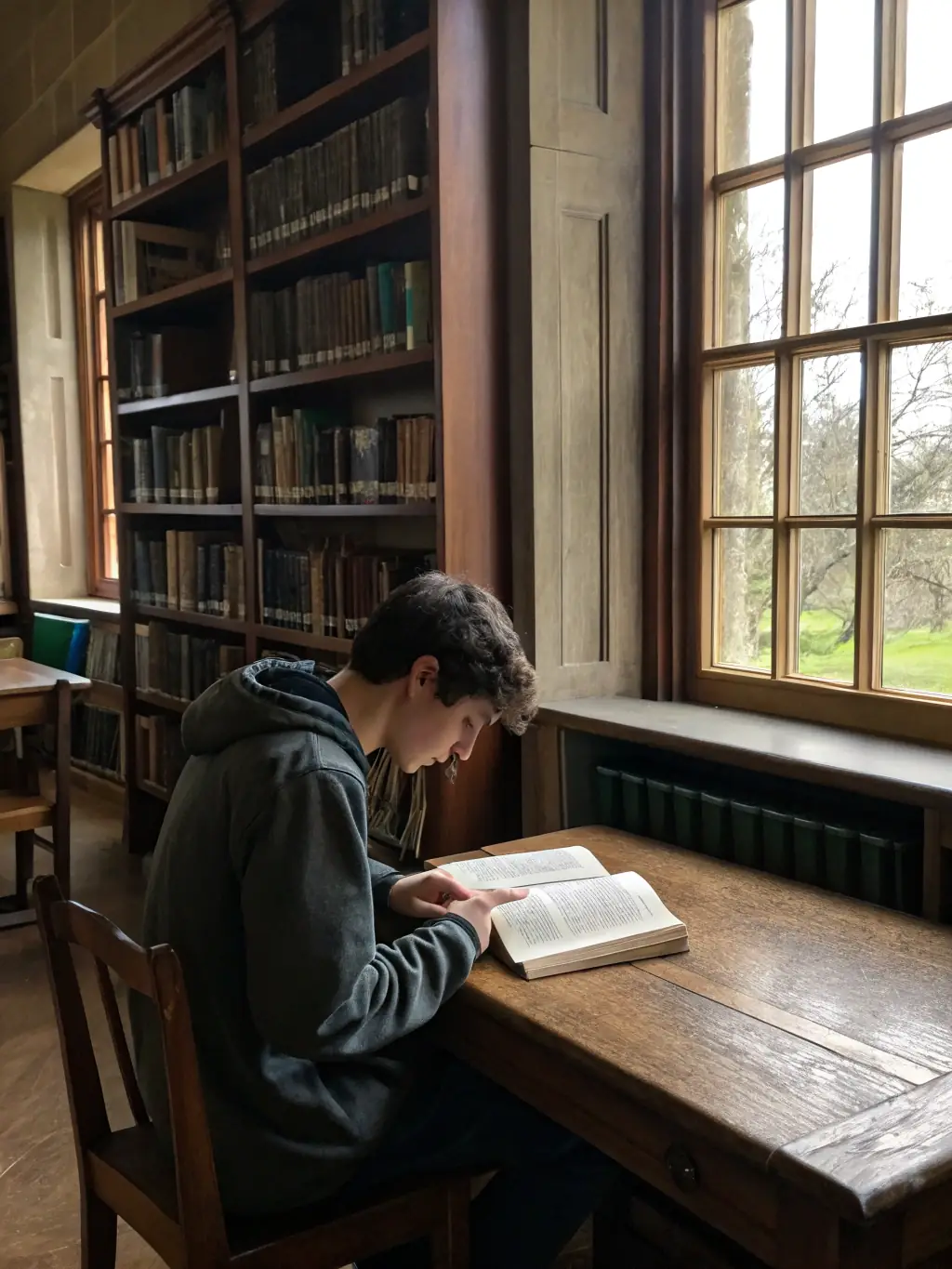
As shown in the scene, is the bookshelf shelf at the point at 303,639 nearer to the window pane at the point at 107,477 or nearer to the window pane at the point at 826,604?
the window pane at the point at 826,604

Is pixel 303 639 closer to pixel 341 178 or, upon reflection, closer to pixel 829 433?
pixel 341 178

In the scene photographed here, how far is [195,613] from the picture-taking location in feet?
12.9

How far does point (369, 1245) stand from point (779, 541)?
1612 mm

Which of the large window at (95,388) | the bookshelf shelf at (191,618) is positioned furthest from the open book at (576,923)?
the large window at (95,388)

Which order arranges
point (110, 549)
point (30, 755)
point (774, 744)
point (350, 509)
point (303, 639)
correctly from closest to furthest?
point (774, 744)
point (350, 509)
point (303, 639)
point (30, 755)
point (110, 549)

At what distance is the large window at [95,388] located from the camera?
5781 millimetres

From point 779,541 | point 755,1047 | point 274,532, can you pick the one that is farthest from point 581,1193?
point 274,532

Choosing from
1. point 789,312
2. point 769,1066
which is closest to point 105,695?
point 789,312

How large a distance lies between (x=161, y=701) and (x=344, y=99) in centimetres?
222

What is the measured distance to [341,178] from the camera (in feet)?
9.72

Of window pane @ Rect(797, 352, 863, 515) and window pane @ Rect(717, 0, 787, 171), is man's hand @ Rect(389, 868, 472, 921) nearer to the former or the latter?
window pane @ Rect(797, 352, 863, 515)

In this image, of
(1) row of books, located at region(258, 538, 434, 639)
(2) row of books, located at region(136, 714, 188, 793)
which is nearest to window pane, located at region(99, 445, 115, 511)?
(2) row of books, located at region(136, 714, 188, 793)

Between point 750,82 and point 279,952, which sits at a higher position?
point 750,82

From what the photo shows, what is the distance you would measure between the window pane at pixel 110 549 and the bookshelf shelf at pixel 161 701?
5.57 ft
